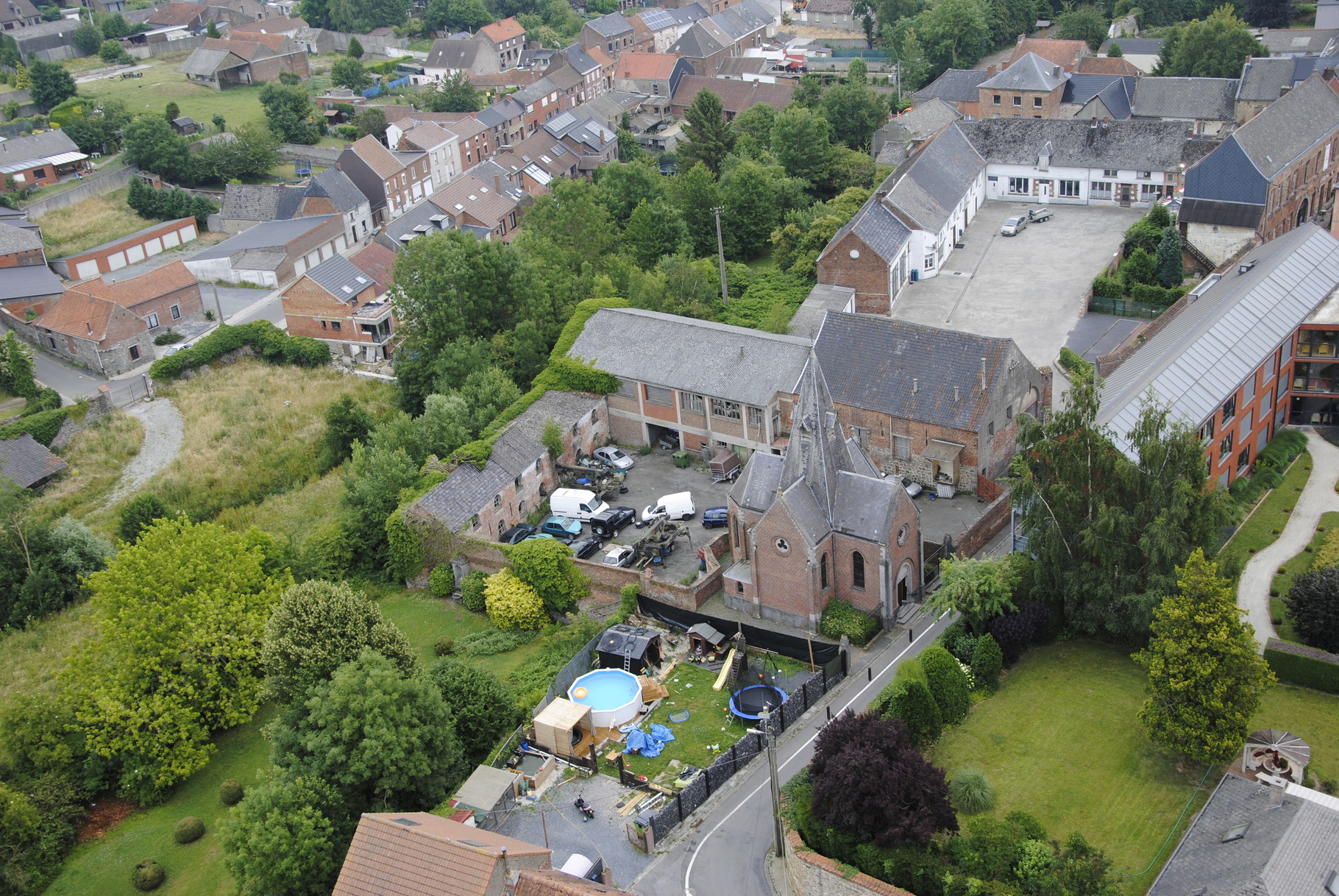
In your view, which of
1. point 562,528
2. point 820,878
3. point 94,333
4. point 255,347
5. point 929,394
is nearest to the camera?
point 820,878


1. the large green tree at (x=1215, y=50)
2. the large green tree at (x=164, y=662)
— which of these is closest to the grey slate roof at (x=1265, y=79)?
the large green tree at (x=1215, y=50)

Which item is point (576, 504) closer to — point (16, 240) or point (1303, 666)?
point (1303, 666)

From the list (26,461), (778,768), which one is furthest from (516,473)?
(26,461)

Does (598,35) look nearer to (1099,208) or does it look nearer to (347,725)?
(1099,208)

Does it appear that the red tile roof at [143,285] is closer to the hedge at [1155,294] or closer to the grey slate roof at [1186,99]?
the hedge at [1155,294]

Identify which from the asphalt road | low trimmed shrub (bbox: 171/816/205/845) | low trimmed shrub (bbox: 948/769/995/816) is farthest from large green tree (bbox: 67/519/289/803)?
low trimmed shrub (bbox: 948/769/995/816)

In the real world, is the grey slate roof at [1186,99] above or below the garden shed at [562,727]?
above
